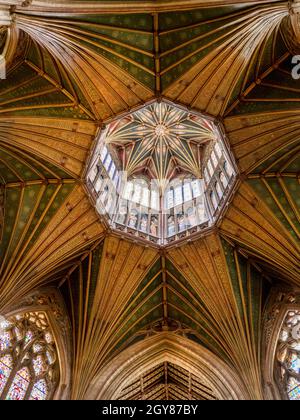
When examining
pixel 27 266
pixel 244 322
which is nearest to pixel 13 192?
pixel 27 266

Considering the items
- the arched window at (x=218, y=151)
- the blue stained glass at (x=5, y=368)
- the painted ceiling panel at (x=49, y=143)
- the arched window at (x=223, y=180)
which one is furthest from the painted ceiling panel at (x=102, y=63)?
the blue stained glass at (x=5, y=368)

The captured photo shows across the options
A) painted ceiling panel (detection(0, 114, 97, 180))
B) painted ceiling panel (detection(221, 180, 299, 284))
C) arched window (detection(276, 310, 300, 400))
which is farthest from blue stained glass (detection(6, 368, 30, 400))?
painted ceiling panel (detection(221, 180, 299, 284))

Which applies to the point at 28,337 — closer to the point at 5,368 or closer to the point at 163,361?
the point at 5,368

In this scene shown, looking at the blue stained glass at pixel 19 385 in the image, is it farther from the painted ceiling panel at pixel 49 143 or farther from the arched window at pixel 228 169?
the arched window at pixel 228 169

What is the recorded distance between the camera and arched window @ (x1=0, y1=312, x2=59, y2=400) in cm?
1177

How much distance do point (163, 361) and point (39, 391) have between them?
4632mm

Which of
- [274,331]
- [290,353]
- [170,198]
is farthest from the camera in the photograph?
[170,198]

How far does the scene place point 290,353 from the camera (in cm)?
1298

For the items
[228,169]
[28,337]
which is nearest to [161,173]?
[228,169]

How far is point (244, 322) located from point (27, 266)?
7.96 meters

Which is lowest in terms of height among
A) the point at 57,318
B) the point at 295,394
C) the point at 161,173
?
the point at 295,394

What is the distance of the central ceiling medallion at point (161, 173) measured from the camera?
52.0 ft
